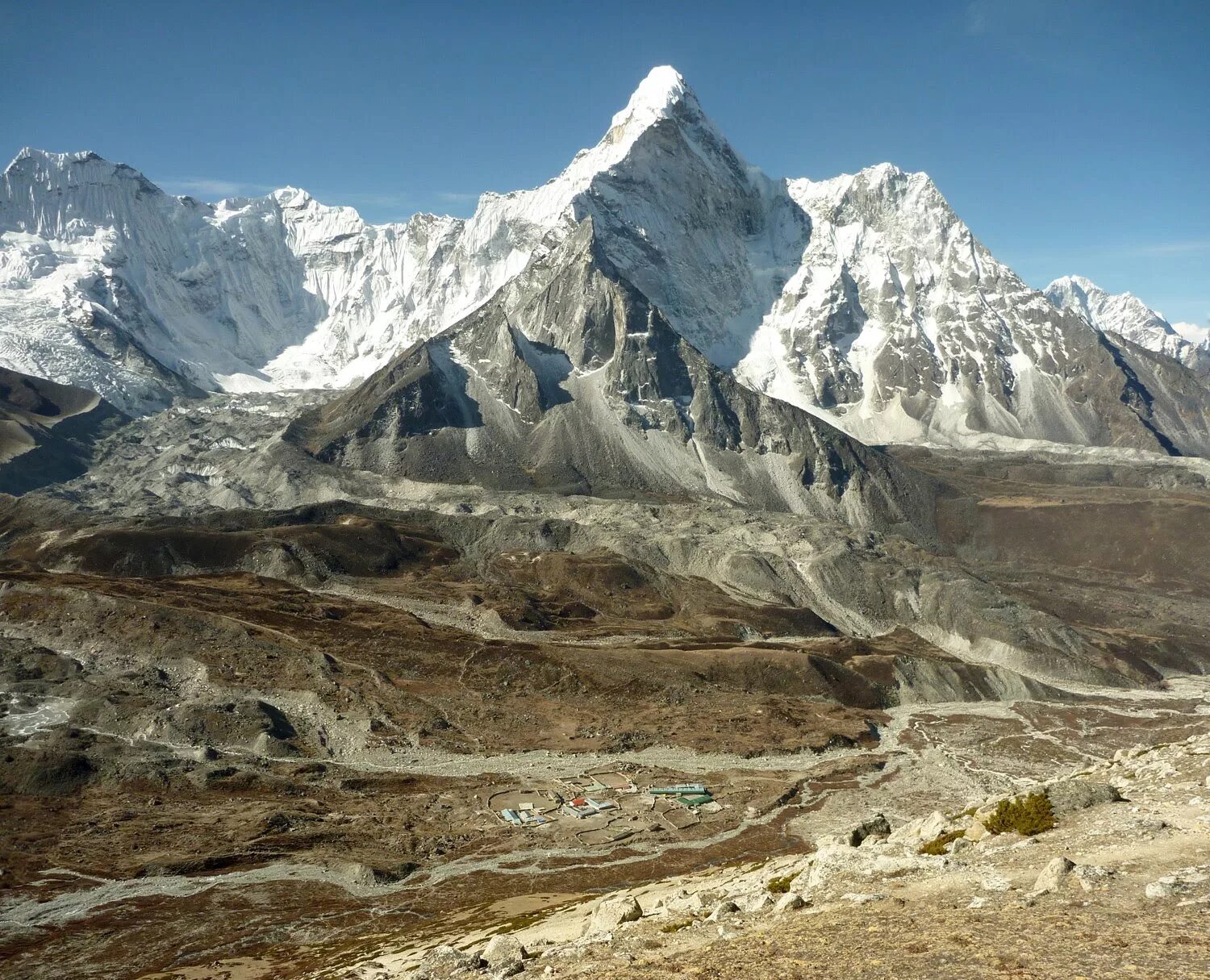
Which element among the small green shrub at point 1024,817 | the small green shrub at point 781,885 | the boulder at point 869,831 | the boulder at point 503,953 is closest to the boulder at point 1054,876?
the small green shrub at point 1024,817

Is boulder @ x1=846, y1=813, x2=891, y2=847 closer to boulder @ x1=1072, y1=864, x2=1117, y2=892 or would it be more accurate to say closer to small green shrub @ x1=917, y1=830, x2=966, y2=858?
small green shrub @ x1=917, y1=830, x2=966, y2=858

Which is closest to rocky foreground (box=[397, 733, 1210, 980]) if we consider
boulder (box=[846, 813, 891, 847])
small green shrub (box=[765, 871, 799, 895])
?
small green shrub (box=[765, 871, 799, 895])

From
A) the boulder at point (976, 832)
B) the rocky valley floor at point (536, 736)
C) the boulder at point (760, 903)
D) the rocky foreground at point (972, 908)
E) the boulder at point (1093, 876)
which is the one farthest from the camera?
the boulder at point (976, 832)

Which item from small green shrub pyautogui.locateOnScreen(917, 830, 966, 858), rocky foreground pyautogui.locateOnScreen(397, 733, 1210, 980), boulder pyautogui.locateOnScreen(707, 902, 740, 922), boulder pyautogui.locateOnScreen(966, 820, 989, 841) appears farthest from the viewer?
boulder pyautogui.locateOnScreen(966, 820, 989, 841)

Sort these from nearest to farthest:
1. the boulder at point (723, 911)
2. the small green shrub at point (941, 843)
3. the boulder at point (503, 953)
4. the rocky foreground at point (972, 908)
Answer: the rocky foreground at point (972, 908) < the boulder at point (723, 911) < the boulder at point (503, 953) < the small green shrub at point (941, 843)

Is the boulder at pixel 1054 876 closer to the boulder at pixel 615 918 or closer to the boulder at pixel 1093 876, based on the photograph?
the boulder at pixel 1093 876

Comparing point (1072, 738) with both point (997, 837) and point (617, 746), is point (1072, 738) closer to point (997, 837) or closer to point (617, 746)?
point (617, 746)
